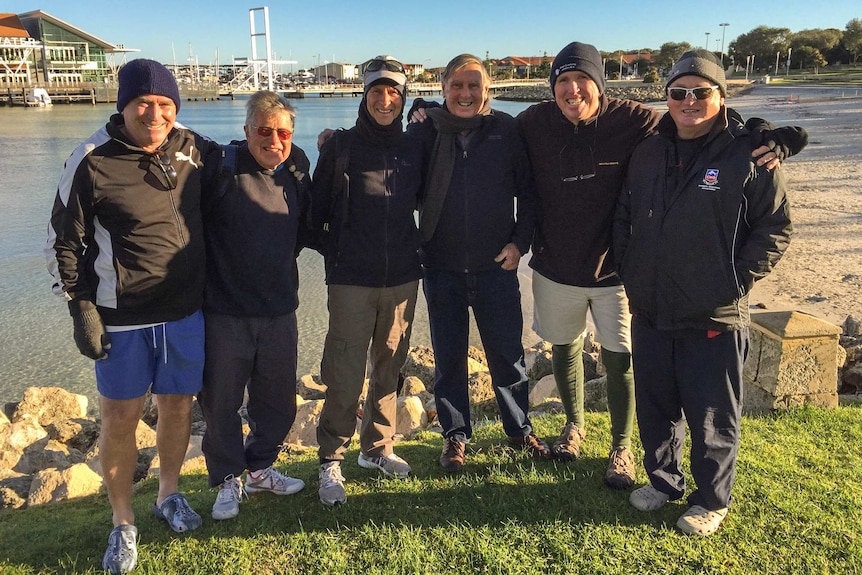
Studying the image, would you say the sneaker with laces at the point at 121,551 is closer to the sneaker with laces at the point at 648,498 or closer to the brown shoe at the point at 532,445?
the brown shoe at the point at 532,445

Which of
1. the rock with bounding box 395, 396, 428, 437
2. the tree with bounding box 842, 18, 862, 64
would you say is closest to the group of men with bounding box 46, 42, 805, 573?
the rock with bounding box 395, 396, 428, 437

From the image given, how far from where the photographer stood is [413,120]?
376cm

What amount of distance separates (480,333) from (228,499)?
1749 mm

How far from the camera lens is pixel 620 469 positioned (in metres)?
3.56

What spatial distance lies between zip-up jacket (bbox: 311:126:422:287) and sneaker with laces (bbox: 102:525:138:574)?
1626 mm

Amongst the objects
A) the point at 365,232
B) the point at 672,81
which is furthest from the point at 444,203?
the point at 672,81

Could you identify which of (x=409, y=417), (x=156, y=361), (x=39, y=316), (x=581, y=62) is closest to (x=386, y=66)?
(x=581, y=62)

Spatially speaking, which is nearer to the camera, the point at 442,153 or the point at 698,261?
the point at 698,261

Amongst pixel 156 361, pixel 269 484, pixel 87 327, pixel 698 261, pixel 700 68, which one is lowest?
pixel 269 484

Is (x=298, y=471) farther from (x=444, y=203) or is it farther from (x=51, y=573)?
(x=444, y=203)

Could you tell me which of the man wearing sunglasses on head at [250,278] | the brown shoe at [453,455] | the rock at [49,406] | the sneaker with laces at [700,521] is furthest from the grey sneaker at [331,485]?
the rock at [49,406]

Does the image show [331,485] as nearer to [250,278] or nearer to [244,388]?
[244,388]

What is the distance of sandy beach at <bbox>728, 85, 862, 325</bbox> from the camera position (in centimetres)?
876

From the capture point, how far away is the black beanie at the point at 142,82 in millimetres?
2836
